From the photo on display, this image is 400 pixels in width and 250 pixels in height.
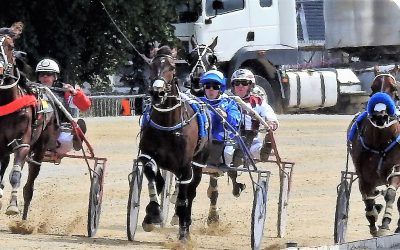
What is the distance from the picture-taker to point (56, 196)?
60.0 ft

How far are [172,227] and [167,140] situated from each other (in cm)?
277

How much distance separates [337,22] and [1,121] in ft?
74.7

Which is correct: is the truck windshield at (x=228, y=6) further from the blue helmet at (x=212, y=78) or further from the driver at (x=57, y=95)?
the blue helmet at (x=212, y=78)

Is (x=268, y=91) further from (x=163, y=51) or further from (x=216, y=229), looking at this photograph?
(x=163, y=51)

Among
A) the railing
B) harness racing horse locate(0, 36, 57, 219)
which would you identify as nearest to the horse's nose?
harness racing horse locate(0, 36, 57, 219)

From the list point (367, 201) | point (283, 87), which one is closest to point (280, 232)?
point (367, 201)

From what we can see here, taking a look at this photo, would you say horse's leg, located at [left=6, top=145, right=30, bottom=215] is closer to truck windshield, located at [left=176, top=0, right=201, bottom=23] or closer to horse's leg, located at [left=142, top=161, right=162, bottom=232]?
horse's leg, located at [left=142, top=161, right=162, bottom=232]

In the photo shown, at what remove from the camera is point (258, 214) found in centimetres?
1405

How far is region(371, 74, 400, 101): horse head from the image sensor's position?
14.0 meters

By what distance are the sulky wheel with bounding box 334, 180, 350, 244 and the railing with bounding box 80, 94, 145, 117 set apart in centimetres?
1834

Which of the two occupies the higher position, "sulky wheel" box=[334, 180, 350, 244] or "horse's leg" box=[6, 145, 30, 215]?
"horse's leg" box=[6, 145, 30, 215]

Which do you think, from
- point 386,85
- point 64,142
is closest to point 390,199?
point 386,85

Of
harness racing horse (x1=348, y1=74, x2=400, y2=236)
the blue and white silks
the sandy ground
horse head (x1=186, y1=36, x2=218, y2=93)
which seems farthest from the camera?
horse head (x1=186, y1=36, x2=218, y2=93)

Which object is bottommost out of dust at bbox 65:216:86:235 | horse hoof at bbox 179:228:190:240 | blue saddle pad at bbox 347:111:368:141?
dust at bbox 65:216:86:235
